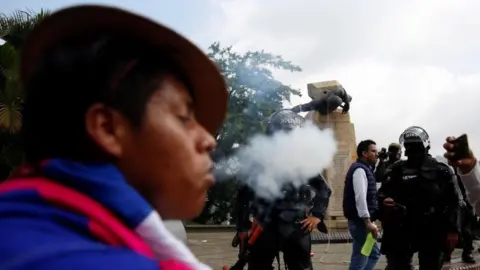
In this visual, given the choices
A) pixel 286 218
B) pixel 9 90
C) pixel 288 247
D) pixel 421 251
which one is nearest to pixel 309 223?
pixel 286 218

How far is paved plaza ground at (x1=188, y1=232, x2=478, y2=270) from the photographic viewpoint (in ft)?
32.2

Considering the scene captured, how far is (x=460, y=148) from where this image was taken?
2.95 m

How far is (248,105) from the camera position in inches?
368

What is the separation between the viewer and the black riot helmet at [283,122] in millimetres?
6268

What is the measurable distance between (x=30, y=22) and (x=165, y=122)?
46.0ft

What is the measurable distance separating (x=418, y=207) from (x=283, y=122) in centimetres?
186

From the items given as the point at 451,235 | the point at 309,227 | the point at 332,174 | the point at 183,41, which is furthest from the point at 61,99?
the point at 332,174

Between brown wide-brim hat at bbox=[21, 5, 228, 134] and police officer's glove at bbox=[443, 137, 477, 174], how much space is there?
80.7 inches

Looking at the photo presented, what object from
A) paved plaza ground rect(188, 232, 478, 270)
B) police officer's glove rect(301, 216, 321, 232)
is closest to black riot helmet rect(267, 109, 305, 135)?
police officer's glove rect(301, 216, 321, 232)

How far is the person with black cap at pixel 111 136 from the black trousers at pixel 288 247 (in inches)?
202

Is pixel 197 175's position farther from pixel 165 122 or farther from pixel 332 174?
pixel 332 174

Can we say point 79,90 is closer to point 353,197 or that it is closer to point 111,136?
point 111,136

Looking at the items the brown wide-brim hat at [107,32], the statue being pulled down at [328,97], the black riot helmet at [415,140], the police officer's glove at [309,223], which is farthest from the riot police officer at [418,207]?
the statue being pulled down at [328,97]

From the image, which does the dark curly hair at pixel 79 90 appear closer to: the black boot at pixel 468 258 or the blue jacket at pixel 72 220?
the blue jacket at pixel 72 220
